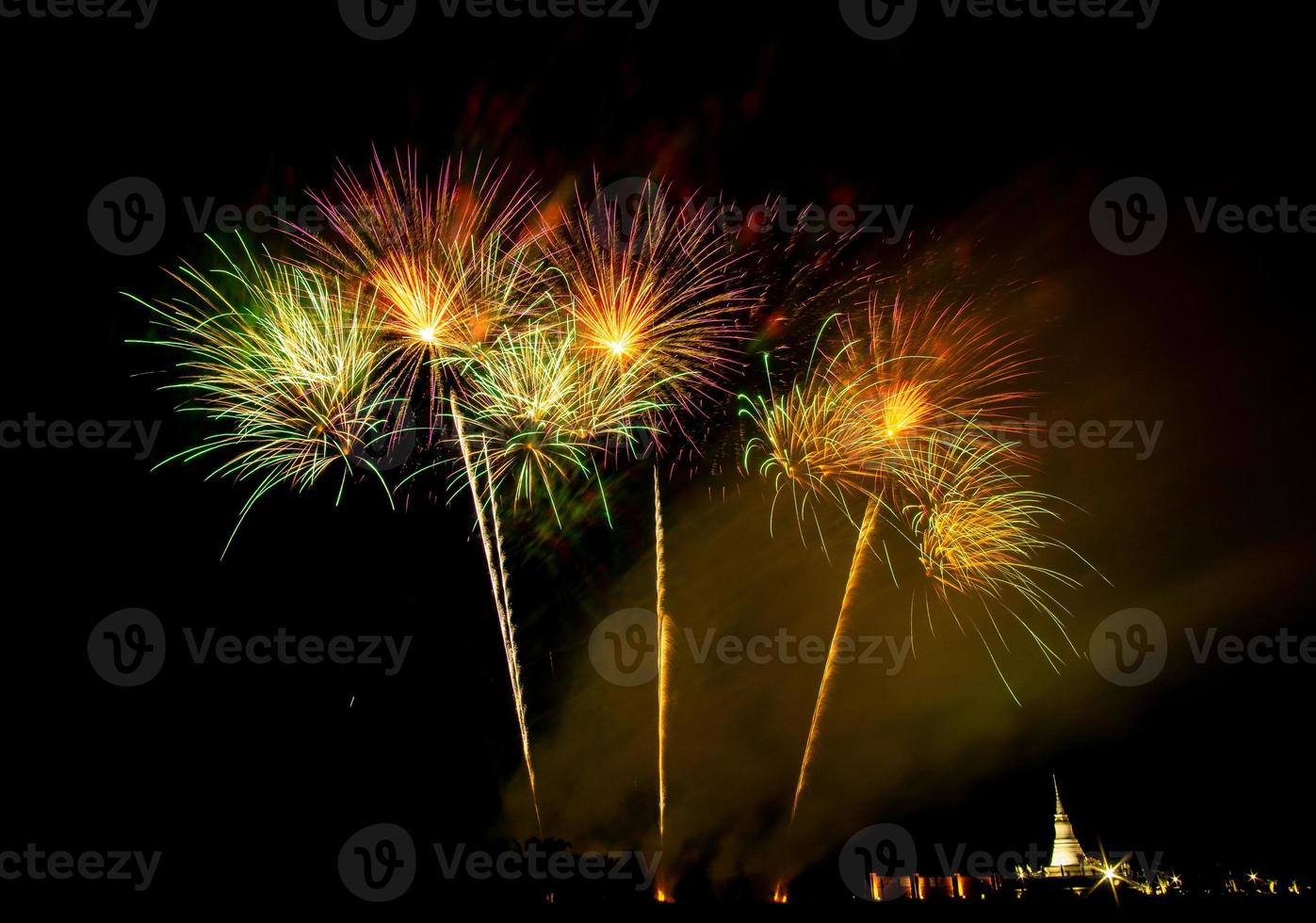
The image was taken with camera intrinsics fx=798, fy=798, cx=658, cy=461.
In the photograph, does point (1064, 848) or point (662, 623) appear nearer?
point (662, 623)

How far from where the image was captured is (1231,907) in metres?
13.1

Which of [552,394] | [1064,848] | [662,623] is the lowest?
[1064,848]

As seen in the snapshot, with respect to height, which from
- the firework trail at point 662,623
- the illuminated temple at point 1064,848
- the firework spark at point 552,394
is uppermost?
the firework spark at point 552,394

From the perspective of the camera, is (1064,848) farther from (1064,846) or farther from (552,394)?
(552,394)

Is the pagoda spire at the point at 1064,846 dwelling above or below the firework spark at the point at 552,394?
below

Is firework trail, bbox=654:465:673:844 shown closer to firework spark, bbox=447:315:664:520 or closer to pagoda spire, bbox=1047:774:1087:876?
firework spark, bbox=447:315:664:520

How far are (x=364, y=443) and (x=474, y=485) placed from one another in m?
1.89

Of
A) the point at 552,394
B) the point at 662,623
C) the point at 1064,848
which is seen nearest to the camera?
the point at 552,394

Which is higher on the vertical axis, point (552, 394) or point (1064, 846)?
point (552, 394)

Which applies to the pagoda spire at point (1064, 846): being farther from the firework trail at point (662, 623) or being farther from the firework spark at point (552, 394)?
the firework spark at point (552, 394)

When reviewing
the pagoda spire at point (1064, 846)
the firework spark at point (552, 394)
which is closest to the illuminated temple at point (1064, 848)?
the pagoda spire at point (1064, 846)

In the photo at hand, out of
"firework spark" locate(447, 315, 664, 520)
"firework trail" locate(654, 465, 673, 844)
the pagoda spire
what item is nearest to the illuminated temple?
the pagoda spire

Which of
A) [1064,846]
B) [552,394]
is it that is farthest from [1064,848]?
[552,394]

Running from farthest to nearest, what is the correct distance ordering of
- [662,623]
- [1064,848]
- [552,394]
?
[1064,848] < [662,623] < [552,394]
